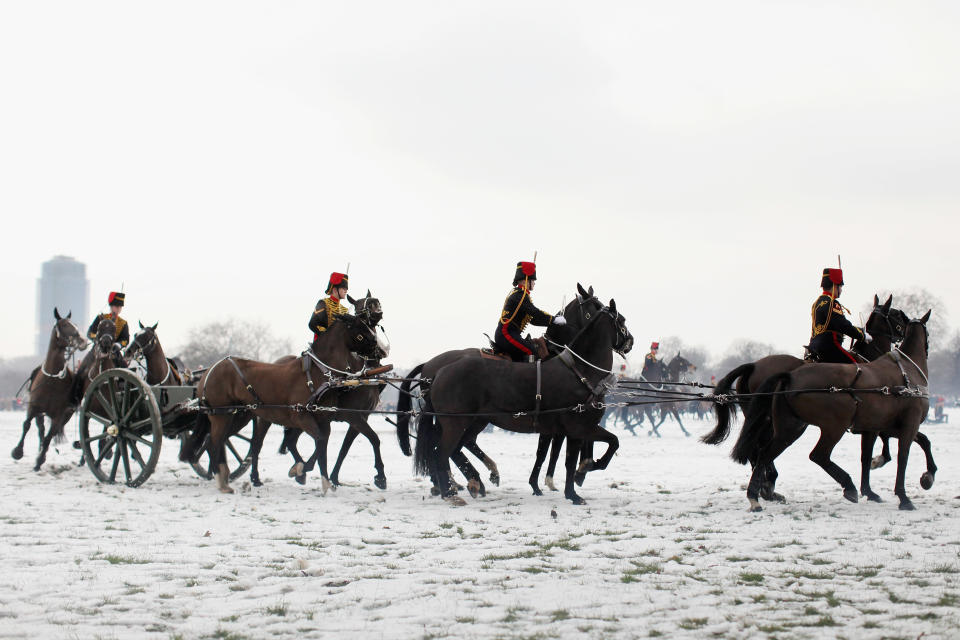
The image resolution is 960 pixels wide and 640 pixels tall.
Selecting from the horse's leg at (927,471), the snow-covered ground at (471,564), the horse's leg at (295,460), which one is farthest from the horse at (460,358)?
the horse's leg at (927,471)

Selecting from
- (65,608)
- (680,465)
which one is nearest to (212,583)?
(65,608)

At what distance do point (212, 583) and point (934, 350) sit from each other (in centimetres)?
9158

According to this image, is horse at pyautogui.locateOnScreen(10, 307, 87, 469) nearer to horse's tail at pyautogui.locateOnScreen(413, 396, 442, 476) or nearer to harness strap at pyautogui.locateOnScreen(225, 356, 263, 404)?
harness strap at pyautogui.locateOnScreen(225, 356, 263, 404)

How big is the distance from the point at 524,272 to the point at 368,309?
204 cm

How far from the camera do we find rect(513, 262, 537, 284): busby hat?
11992mm

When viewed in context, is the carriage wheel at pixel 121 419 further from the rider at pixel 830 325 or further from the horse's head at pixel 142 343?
the rider at pixel 830 325

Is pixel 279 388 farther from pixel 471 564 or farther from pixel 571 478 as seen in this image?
pixel 471 564

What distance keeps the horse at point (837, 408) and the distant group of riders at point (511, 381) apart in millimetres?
30

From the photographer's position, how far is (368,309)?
497 inches

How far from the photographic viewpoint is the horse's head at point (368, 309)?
12.4 metres

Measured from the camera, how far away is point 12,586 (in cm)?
652

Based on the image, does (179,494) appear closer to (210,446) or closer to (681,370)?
(210,446)

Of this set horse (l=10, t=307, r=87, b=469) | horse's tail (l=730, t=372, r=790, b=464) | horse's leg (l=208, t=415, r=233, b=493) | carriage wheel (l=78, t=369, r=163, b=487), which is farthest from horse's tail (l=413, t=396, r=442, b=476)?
horse (l=10, t=307, r=87, b=469)

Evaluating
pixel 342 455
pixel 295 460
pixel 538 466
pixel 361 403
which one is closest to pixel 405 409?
pixel 361 403
